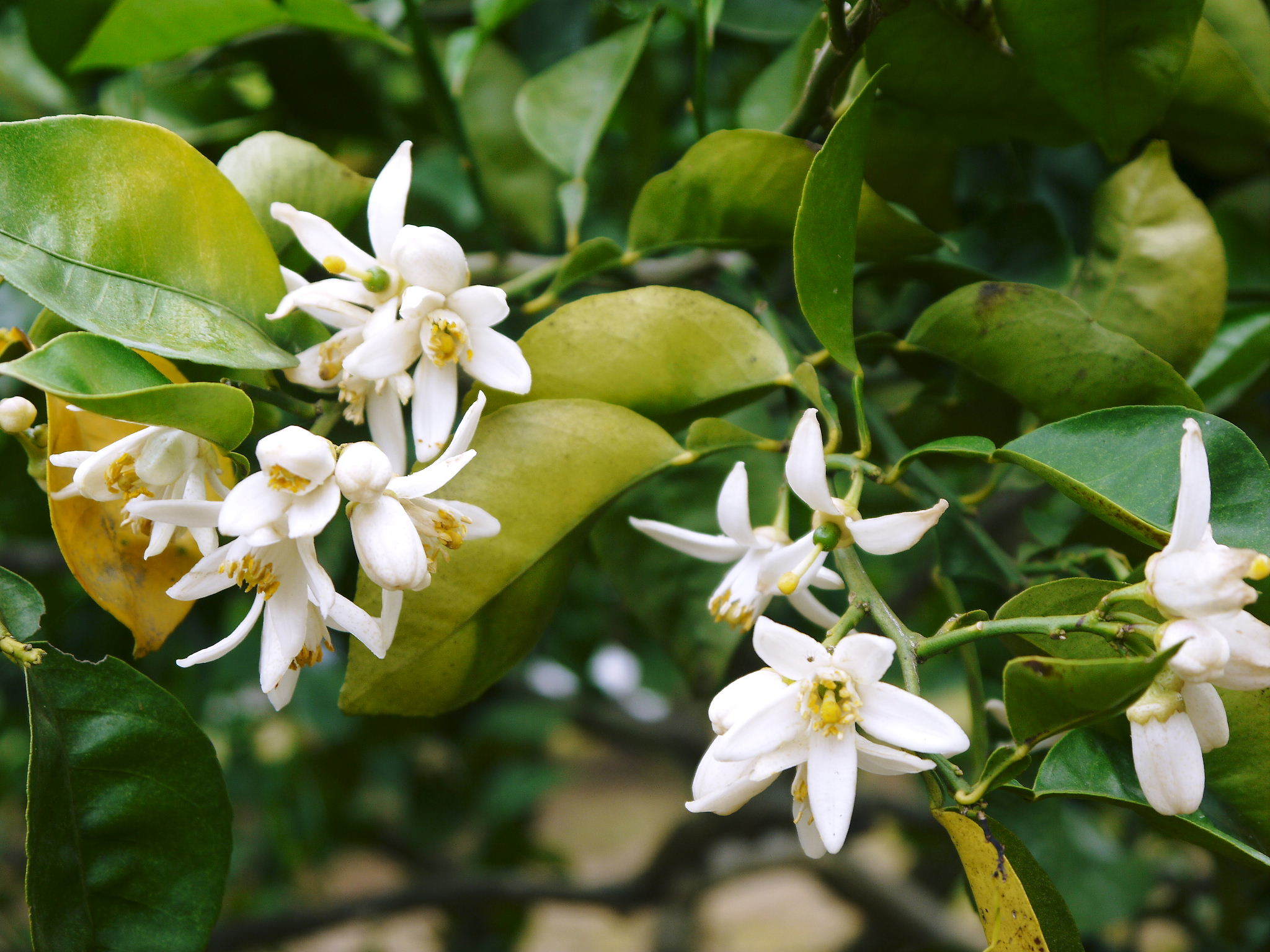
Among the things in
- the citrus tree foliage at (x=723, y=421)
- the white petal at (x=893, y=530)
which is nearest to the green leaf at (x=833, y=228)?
the citrus tree foliage at (x=723, y=421)

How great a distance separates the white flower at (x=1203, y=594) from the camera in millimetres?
408

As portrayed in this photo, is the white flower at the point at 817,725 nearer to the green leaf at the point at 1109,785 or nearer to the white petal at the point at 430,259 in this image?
the green leaf at the point at 1109,785

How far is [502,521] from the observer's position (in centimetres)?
56

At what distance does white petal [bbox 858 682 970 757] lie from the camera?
1.45 ft

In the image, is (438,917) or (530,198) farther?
(438,917)

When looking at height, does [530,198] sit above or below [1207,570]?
below

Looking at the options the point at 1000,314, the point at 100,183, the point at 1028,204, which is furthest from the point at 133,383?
the point at 1028,204

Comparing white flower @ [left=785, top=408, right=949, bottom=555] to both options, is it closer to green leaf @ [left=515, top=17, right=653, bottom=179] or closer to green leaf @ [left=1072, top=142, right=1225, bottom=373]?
green leaf @ [left=1072, top=142, right=1225, bottom=373]

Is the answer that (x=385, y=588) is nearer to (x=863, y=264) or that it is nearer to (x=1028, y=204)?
(x=863, y=264)

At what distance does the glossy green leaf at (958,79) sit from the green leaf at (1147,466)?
26cm

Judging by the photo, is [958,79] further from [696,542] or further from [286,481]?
[286,481]

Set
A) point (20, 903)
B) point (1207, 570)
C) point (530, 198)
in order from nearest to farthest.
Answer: point (1207, 570)
point (530, 198)
point (20, 903)

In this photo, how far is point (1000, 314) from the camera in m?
0.60

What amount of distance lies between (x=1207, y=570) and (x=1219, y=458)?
0.12 meters
